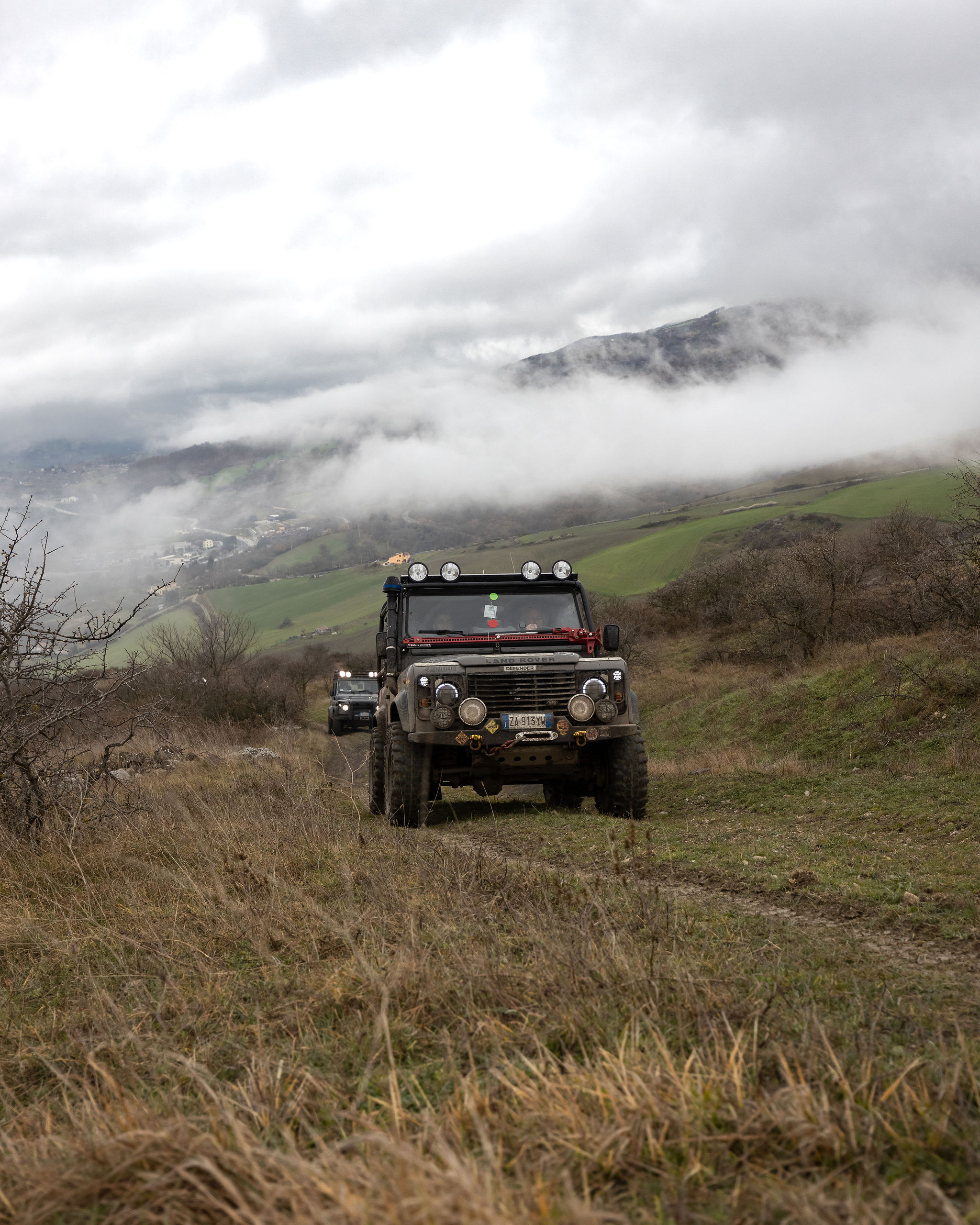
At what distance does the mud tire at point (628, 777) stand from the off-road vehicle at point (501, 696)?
0.5 inches

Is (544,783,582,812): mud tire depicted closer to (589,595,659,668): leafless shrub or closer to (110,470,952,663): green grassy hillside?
(589,595,659,668): leafless shrub

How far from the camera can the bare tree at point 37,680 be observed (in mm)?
7156

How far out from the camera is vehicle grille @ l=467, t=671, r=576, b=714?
8.71 meters

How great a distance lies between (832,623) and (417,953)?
2165cm

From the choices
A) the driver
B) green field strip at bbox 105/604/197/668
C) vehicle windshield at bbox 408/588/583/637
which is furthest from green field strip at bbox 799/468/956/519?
the driver

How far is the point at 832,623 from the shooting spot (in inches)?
916

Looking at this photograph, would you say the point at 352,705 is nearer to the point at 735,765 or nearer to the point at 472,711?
the point at 735,765

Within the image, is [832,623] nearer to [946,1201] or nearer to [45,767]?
[45,767]

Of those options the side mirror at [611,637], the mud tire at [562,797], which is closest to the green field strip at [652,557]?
the mud tire at [562,797]

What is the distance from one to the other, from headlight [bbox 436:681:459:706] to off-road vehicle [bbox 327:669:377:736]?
55.8 feet

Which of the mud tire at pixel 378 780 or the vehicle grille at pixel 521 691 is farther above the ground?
the vehicle grille at pixel 521 691

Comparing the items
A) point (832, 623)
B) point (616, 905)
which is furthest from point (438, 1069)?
point (832, 623)

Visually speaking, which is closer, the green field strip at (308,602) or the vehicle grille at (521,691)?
the vehicle grille at (521,691)

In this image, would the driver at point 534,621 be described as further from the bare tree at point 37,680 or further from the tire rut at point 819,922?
the bare tree at point 37,680
